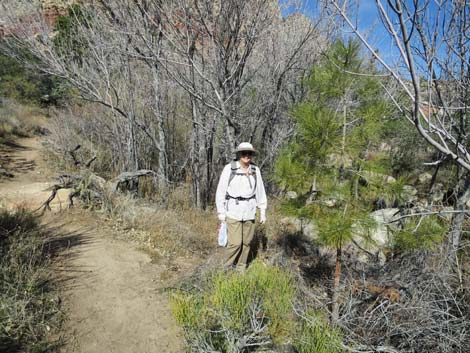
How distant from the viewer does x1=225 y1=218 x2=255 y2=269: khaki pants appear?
356 centimetres

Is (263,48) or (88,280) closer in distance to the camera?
(88,280)

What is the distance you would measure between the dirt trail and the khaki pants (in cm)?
94

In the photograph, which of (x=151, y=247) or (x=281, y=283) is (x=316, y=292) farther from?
(x=151, y=247)

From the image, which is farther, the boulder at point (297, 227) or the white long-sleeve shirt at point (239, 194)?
the boulder at point (297, 227)

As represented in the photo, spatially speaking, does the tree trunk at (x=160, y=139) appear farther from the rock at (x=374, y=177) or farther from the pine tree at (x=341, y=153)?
the rock at (x=374, y=177)

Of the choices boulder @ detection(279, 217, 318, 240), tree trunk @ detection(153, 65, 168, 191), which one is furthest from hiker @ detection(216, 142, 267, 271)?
tree trunk @ detection(153, 65, 168, 191)

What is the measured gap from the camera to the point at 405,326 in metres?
2.42

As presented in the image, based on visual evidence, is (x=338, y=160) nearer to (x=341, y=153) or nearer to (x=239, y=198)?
(x=341, y=153)

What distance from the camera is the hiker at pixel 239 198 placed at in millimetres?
3367

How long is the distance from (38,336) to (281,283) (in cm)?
221

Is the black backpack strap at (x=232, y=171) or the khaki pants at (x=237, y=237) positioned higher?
the black backpack strap at (x=232, y=171)

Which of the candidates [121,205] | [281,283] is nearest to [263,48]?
[121,205]

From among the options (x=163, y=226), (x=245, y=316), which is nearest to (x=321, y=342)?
(x=245, y=316)

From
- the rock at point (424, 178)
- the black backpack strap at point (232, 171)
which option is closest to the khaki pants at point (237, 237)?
the black backpack strap at point (232, 171)
